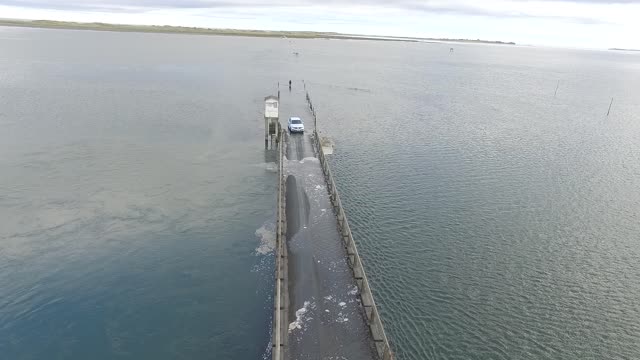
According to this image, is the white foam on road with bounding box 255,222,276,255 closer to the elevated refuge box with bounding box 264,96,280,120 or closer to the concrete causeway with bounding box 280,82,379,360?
the concrete causeway with bounding box 280,82,379,360

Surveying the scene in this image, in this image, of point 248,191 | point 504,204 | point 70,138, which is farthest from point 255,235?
point 70,138

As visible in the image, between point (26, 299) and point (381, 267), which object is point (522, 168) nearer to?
point (381, 267)

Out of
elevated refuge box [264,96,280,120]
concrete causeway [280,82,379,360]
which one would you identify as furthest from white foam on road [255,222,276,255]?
elevated refuge box [264,96,280,120]

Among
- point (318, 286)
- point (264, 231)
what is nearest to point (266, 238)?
point (264, 231)

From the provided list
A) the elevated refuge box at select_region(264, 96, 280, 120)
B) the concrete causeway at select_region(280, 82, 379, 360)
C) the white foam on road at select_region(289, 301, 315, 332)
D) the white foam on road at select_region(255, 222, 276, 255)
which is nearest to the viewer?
the concrete causeway at select_region(280, 82, 379, 360)

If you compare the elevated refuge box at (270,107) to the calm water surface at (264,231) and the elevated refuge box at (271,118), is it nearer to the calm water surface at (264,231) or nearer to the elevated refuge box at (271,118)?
the elevated refuge box at (271,118)

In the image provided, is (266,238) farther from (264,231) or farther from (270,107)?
(270,107)
